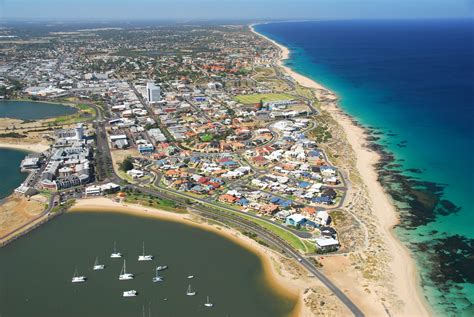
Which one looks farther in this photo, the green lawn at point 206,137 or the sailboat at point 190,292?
the green lawn at point 206,137

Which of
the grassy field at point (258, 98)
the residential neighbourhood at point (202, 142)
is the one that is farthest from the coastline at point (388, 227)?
the grassy field at point (258, 98)

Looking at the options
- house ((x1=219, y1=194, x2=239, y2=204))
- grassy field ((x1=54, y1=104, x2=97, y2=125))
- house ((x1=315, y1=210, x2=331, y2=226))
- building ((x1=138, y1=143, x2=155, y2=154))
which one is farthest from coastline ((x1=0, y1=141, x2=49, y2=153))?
house ((x1=315, y1=210, x2=331, y2=226))

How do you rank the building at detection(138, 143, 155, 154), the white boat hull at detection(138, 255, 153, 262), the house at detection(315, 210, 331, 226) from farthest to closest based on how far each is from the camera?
the building at detection(138, 143, 155, 154) < the house at detection(315, 210, 331, 226) < the white boat hull at detection(138, 255, 153, 262)

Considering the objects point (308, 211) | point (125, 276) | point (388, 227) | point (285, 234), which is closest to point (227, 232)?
point (285, 234)

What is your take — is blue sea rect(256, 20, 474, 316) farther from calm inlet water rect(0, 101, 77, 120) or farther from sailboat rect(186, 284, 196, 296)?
calm inlet water rect(0, 101, 77, 120)

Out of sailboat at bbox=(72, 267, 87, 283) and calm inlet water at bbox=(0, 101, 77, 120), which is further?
calm inlet water at bbox=(0, 101, 77, 120)

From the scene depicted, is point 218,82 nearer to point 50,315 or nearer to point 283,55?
point 283,55

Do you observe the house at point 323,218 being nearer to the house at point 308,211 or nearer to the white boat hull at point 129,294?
the house at point 308,211

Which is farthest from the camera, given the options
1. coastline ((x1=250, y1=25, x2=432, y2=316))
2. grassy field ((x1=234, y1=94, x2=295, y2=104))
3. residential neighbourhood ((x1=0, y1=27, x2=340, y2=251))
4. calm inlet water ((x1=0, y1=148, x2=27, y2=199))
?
grassy field ((x1=234, y1=94, x2=295, y2=104))
